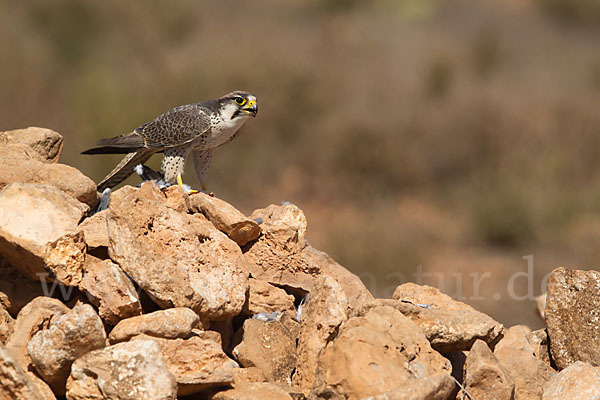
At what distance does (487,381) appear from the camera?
410 centimetres

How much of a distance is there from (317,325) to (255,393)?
2.09 feet

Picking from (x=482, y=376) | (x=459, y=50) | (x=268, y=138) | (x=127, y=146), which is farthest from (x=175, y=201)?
(x=459, y=50)

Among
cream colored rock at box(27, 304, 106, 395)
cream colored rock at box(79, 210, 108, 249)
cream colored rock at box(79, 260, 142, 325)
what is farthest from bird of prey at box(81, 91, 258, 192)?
cream colored rock at box(27, 304, 106, 395)

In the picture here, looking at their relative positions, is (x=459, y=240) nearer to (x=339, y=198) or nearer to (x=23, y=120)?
(x=339, y=198)

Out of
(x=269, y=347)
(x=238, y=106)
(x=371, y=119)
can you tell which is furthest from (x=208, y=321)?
(x=371, y=119)

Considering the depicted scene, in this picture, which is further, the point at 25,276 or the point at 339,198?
the point at 339,198

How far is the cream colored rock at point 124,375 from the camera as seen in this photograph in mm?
3479

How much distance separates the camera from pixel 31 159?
16.9 ft

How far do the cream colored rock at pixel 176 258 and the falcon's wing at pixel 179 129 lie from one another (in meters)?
1.69

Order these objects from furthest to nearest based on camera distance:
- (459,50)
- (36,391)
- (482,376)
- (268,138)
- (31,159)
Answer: (459,50)
(268,138)
(31,159)
(482,376)
(36,391)

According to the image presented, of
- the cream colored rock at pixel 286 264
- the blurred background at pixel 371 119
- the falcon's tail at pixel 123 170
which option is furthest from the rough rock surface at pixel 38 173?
the blurred background at pixel 371 119

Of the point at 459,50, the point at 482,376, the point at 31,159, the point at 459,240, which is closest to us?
the point at 482,376

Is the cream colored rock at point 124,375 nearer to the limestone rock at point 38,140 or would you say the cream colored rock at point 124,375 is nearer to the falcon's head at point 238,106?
the limestone rock at point 38,140

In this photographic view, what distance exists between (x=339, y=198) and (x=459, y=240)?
12.7ft
